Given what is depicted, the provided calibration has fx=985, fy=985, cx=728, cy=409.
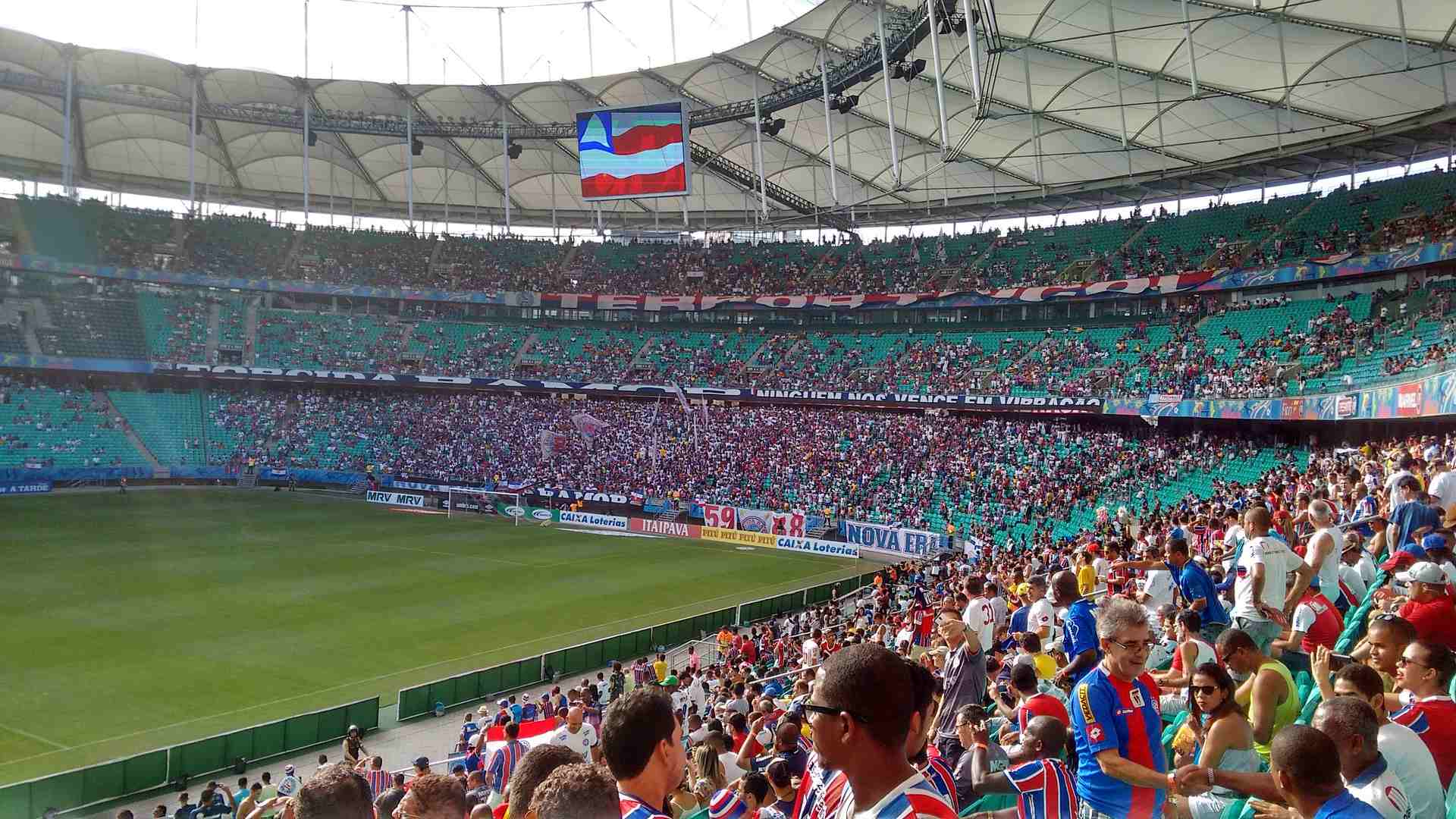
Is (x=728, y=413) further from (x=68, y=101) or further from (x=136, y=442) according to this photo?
(x=68, y=101)

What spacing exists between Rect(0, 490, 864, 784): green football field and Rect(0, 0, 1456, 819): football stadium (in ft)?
0.82

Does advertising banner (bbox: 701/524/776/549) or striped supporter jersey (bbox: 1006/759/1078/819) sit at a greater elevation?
striped supporter jersey (bbox: 1006/759/1078/819)

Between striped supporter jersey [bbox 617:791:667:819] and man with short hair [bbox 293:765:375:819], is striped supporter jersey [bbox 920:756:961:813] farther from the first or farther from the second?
man with short hair [bbox 293:765:375:819]

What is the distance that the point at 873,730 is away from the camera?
3123 mm

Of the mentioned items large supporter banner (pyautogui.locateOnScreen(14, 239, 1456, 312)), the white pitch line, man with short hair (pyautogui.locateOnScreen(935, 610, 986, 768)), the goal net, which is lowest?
the white pitch line

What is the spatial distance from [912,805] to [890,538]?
38139 mm

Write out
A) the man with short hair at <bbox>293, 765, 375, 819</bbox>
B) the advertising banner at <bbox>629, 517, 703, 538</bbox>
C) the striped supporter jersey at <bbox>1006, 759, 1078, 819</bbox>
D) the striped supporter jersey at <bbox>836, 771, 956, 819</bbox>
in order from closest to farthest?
1. the striped supporter jersey at <bbox>836, 771, 956, 819</bbox>
2. the man with short hair at <bbox>293, 765, 375, 819</bbox>
3. the striped supporter jersey at <bbox>1006, 759, 1078, 819</bbox>
4. the advertising banner at <bbox>629, 517, 703, 538</bbox>

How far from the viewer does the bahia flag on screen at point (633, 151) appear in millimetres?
47438

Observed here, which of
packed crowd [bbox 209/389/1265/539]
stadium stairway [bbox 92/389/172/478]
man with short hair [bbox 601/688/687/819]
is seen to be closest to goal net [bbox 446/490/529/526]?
packed crowd [bbox 209/389/1265/539]

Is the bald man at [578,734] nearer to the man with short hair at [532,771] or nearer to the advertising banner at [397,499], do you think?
the man with short hair at [532,771]

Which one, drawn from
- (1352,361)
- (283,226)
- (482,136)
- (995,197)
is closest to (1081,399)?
(1352,361)

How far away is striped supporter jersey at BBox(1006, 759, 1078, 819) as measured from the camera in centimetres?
486

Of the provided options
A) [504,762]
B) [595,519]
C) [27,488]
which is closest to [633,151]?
[595,519]

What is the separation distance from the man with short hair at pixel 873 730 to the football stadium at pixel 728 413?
0.05ft
